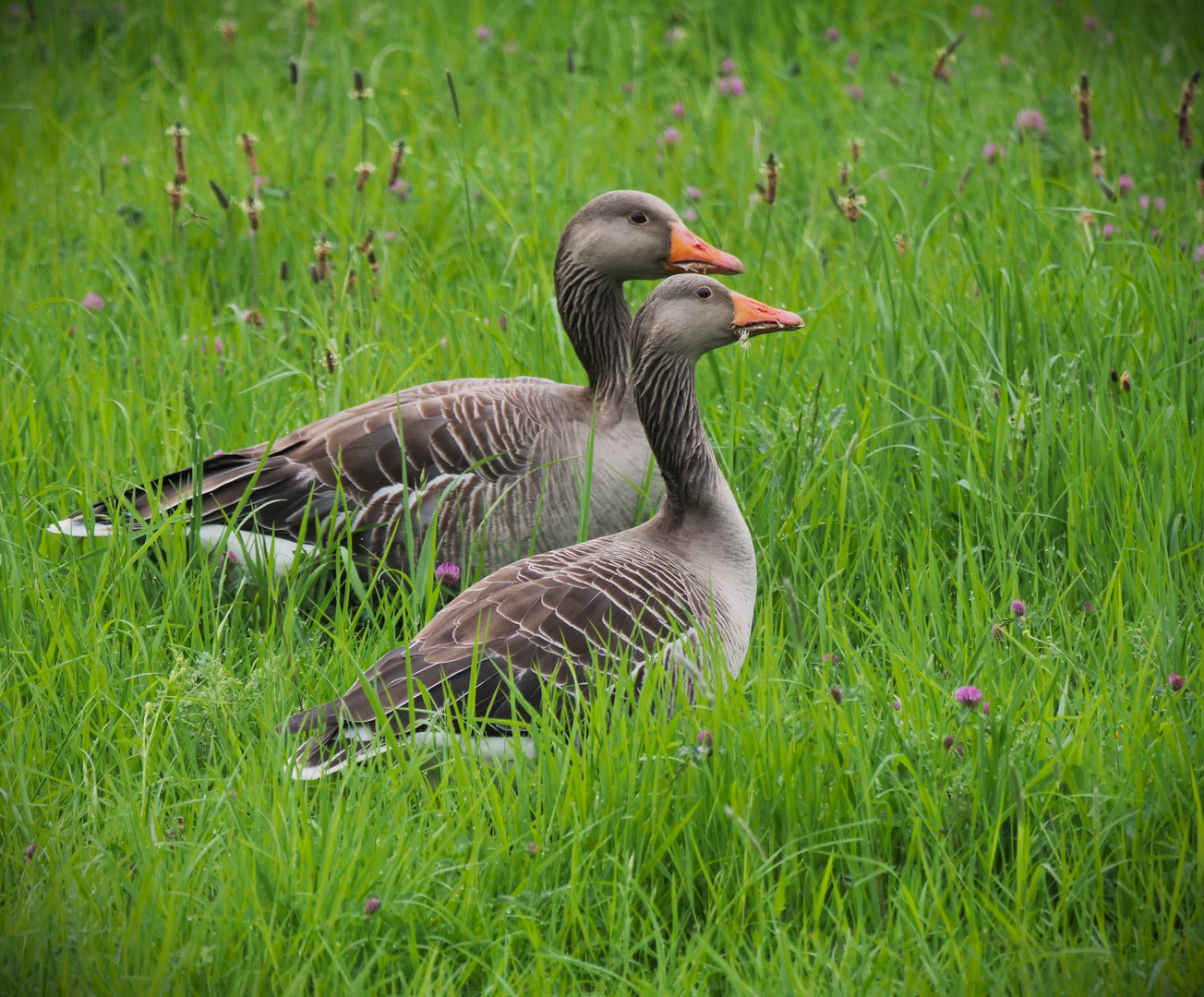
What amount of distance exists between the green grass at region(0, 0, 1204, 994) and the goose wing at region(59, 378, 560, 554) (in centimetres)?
33

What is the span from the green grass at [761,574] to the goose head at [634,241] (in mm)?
683

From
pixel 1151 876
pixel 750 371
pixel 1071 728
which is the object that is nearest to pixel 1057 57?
pixel 750 371

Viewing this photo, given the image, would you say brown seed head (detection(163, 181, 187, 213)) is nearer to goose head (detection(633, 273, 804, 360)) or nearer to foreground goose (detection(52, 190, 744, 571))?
foreground goose (detection(52, 190, 744, 571))

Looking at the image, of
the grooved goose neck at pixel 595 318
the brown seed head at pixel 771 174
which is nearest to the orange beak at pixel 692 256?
the grooved goose neck at pixel 595 318

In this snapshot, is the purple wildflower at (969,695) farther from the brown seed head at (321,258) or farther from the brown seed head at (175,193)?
the brown seed head at (175,193)

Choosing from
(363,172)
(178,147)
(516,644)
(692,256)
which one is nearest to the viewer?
(516,644)

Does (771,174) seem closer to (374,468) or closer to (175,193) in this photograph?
(374,468)

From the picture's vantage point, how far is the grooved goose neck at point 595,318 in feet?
17.1

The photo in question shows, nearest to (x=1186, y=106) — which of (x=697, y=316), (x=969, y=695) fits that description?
(x=697, y=316)

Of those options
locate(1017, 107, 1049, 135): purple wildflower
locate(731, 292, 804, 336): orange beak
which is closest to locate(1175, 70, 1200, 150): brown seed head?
locate(1017, 107, 1049, 135): purple wildflower

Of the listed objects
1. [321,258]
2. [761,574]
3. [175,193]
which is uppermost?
[175,193]

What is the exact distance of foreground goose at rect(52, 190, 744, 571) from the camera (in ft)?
15.5

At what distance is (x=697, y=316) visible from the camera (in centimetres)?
433

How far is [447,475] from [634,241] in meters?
1.28
